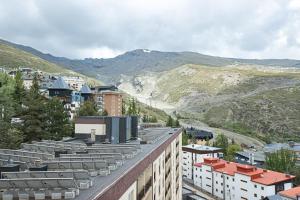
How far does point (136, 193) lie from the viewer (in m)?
20.7

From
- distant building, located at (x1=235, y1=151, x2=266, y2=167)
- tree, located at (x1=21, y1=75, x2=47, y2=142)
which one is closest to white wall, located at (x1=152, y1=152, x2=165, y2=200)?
tree, located at (x1=21, y1=75, x2=47, y2=142)

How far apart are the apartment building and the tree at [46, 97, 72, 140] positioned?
31463 mm

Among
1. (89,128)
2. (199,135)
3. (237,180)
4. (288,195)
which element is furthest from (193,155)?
(89,128)

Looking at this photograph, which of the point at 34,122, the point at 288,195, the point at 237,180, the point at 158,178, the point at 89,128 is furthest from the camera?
the point at 237,180

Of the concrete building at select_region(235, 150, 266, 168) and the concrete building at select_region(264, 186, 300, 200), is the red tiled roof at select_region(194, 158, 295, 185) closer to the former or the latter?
the concrete building at select_region(264, 186, 300, 200)

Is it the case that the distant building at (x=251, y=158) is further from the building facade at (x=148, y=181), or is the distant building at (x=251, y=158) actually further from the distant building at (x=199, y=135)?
the building facade at (x=148, y=181)

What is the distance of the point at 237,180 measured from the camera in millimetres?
67750

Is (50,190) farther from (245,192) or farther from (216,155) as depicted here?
(216,155)

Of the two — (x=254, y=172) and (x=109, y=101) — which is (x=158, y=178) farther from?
(x=109, y=101)

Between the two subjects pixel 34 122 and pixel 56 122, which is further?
pixel 56 122

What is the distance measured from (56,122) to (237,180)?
112 ft

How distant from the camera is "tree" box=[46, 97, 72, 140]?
55000mm

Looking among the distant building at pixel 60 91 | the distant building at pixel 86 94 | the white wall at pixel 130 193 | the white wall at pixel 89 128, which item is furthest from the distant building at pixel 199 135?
the white wall at pixel 130 193

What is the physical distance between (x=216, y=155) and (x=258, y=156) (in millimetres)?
11716
